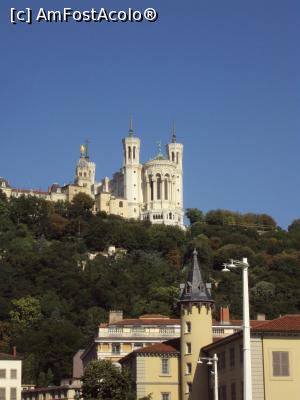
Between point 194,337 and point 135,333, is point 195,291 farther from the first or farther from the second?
point 135,333

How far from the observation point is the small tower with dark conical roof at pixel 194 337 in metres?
77.8

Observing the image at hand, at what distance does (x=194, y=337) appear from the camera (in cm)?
7925

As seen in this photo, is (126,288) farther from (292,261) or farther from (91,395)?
(91,395)

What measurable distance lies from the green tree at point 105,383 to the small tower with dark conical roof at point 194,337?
17.6ft

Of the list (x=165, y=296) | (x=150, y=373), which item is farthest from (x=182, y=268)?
(x=150, y=373)

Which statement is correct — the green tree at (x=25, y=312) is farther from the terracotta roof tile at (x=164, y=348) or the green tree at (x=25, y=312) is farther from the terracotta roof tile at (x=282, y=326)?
the terracotta roof tile at (x=282, y=326)

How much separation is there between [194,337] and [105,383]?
882cm

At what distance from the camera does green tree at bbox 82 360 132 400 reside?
73812 mm

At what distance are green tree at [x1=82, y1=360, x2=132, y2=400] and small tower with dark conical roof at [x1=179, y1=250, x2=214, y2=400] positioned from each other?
538 cm

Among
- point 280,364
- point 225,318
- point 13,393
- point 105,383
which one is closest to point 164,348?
point 105,383

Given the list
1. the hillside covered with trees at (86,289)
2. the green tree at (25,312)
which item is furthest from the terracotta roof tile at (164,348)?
the green tree at (25,312)

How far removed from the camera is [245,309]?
126 feet

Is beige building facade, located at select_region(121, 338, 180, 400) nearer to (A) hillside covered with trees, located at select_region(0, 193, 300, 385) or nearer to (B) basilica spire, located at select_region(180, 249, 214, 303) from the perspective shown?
(B) basilica spire, located at select_region(180, 249, 214, 303)

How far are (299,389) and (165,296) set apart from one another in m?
87.8
